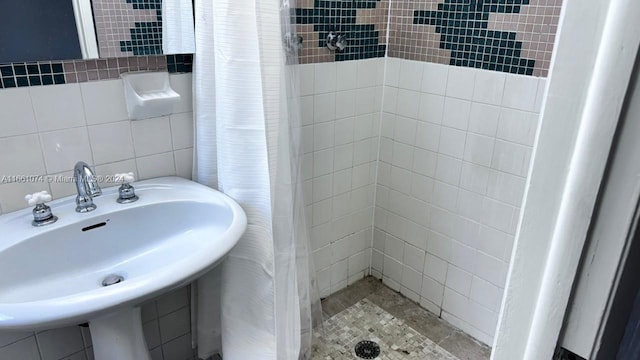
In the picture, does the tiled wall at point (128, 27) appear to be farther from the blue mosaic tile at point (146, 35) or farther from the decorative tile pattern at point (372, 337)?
the decorative tile pattern at point (372, 337)

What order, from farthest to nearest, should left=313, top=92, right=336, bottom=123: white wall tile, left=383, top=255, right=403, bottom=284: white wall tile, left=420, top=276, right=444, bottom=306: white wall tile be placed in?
left=383, top=255, right=403, bottom=284: white wall tile
left=420, top=276, right=444, bottom=306: white wall tile
left=313, top=92, right=336, bottom=123: white wall tile

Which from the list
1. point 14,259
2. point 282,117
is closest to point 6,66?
point 14,259

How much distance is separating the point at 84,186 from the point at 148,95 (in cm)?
34

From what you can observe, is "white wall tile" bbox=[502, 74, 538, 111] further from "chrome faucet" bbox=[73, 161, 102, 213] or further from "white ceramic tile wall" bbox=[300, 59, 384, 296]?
"chrome faucet" bbox=[73, 161, 102, 213]

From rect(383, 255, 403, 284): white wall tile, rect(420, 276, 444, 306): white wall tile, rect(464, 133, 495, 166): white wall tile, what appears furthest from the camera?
rect(383, 255, 403, 284): white wall tile

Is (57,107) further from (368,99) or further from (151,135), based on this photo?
(368,99)

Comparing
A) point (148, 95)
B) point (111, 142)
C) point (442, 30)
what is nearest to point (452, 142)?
point (442, 30)

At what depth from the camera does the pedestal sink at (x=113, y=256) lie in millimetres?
866

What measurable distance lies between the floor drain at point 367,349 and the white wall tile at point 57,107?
1400 mm

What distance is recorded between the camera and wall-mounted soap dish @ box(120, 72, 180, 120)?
1.26 meters

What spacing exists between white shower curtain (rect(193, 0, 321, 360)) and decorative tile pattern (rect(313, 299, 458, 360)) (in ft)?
1.06

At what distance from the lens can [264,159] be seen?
4.20 feet

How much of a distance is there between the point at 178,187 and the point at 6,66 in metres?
0.55

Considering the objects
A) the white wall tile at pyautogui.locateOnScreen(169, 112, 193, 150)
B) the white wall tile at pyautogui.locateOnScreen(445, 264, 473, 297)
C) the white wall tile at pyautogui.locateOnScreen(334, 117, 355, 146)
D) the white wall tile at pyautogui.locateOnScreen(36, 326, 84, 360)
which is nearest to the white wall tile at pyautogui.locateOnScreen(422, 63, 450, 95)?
the white wall tile at pyautogui.locateOnScreen(334, 117, 355, 146)
